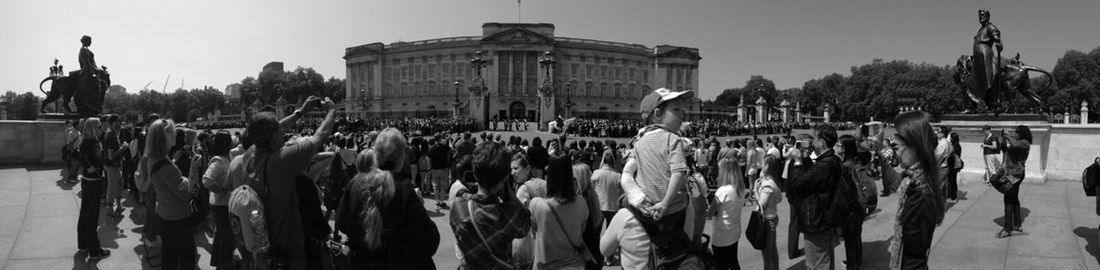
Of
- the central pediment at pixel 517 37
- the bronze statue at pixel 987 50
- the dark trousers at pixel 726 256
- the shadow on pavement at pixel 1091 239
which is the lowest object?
the shadow on pavement at pixel 1091 239

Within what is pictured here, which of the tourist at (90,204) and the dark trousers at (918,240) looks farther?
the tourist at (90,204)

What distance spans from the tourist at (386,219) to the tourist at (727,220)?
2811 mm

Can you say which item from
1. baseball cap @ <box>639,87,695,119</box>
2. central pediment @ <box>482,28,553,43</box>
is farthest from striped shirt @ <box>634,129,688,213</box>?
central pediment @ <box>482,28,553,43</box>

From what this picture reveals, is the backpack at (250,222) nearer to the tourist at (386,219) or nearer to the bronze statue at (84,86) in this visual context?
the tourist at (386,219)

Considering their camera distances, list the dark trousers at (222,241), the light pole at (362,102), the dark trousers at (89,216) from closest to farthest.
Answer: the dark trousers at (222,241)
the dark trousers at (89,216)
the light pole at (362,102)

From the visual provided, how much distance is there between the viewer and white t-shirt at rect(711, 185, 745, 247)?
505 centimetres

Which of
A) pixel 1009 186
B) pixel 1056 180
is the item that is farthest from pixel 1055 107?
pixel 1009 186

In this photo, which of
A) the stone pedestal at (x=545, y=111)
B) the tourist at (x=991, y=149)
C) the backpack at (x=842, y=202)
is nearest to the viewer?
the backpack at (x=842, y=202)

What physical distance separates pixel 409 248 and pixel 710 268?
1.90m

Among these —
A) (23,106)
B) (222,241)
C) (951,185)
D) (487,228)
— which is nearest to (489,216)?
(487,228)

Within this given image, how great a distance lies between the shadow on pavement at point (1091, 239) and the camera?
598 cm

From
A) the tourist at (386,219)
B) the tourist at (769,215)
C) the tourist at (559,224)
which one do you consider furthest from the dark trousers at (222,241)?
the tourist at (769,215)

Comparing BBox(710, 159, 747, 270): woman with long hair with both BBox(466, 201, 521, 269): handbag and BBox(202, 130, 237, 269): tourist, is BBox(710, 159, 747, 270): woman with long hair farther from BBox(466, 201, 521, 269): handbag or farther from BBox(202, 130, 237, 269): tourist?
BBox(202, 130, 237, 269): tourist

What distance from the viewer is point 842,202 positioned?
4867mm
